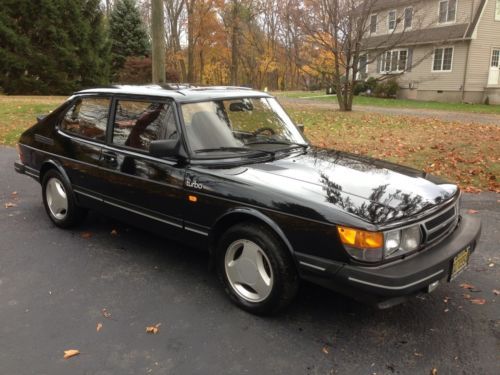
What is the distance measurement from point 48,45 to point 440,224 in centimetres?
2423

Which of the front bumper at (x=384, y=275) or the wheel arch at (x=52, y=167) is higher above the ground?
the wheel arch at (x=52, y=167)

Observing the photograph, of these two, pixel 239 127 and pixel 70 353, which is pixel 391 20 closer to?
pixel 239 127

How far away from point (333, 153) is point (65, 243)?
9.39 feet

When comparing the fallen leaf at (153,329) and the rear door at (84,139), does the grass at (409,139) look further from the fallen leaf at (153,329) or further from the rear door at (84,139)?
the fallen leaf at (153,329)

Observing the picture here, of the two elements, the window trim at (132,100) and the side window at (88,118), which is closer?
the window trim at (132,100)

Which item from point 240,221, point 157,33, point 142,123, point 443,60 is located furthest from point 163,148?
point 443,60

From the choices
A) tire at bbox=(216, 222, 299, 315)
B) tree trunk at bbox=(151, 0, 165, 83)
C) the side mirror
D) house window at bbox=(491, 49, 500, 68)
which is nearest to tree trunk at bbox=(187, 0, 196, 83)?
house window at bbox=(491, 49, 500, 68)

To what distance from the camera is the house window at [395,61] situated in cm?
2942

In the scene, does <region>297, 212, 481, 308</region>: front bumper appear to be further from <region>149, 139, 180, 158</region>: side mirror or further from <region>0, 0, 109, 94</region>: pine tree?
<region>0, 0, 109, 94</region>: pine tree

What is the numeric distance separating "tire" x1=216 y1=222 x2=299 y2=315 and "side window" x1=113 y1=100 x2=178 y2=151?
3.47ft

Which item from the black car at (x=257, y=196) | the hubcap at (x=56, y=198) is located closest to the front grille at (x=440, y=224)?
the black car at (x=257, y=196)

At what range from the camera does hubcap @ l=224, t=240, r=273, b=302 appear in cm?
334

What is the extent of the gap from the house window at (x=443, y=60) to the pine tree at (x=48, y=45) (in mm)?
19187

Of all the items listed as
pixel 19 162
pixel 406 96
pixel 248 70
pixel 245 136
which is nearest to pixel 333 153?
pixel 245 136
